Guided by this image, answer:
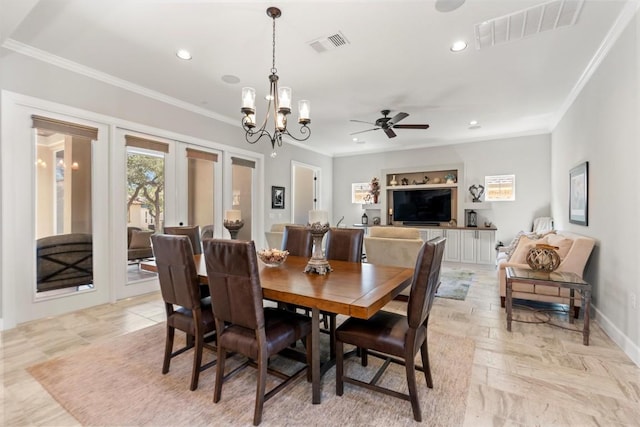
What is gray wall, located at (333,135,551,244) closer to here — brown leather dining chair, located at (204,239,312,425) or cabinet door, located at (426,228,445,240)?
cabinet door, located at (426,228,445,240)

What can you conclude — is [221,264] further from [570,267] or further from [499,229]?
[499,229]

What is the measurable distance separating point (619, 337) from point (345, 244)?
2553 mm

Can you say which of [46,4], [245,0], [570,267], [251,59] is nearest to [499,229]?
[570,267]

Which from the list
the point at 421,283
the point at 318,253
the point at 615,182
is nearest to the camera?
the point at 421,283

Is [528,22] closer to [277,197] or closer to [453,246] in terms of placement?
[453,246]

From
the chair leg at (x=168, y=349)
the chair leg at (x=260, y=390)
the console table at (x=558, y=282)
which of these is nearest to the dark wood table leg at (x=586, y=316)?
the console table at (x=558, y=282)

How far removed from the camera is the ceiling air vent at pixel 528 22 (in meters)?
2.40

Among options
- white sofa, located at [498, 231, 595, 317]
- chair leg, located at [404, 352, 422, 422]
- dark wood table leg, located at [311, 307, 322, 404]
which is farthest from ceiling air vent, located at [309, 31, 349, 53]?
white sofa, located at [498, 231, 595, 317]

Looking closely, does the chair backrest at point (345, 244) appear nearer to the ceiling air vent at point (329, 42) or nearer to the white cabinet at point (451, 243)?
the ceiling air vent at point (329, 42)

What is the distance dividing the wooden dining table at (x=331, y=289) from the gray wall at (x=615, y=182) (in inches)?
76.6

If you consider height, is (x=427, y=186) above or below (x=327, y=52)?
below

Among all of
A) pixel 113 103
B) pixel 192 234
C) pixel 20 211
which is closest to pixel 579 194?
pixel 192 234

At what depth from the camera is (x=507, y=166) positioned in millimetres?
6383

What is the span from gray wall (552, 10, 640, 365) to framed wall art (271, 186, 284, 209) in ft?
16.6
